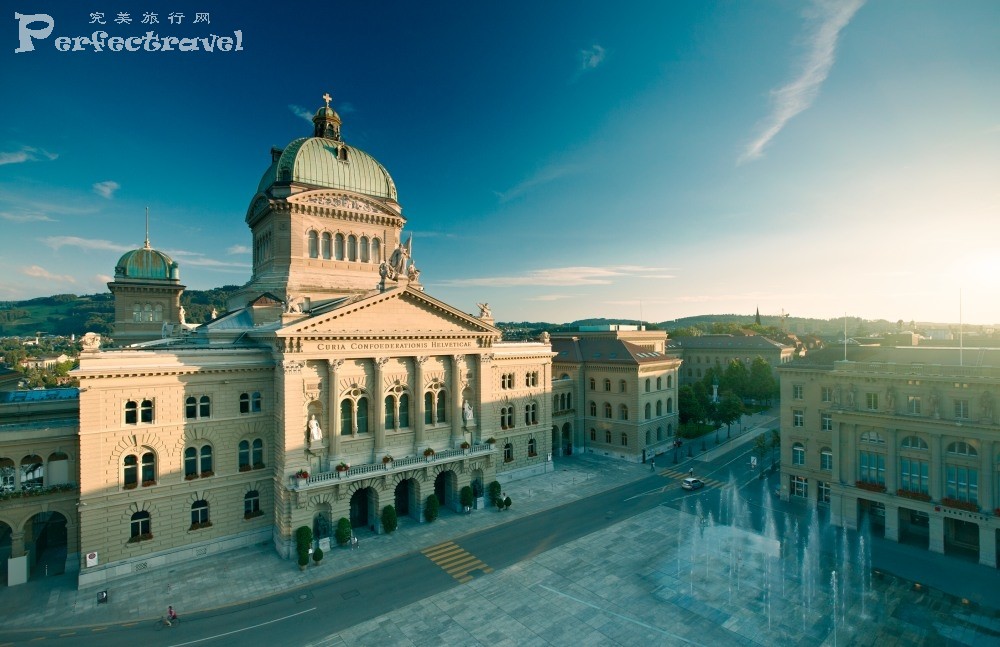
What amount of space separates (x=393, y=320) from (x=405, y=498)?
17.0m

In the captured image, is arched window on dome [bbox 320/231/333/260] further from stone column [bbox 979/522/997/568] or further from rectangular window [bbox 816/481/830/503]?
stone column [bbox 979/522/997/568]

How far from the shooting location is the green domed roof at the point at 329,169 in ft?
164

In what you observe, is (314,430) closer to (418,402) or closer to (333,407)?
(333,407)

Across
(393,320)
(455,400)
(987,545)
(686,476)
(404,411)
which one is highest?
(393,320)

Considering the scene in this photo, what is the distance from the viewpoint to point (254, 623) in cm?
2783

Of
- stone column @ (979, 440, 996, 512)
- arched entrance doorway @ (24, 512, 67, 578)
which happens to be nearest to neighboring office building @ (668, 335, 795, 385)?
stone column @ (979, 440, 996, 512)

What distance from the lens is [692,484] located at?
165 feet

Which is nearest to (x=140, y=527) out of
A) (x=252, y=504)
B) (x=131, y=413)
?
(x=252, y=504)

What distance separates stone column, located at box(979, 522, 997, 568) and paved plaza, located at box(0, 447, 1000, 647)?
3.81ft

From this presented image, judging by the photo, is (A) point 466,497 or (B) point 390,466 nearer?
(B) point 390,466

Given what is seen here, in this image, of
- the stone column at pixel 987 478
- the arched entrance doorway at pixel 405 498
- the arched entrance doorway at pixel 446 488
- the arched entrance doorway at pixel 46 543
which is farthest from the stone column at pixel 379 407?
the stone column at pixel 987 478

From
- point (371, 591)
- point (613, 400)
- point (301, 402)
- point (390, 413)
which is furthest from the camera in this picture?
point (613, 400)

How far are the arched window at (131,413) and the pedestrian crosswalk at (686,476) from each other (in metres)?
51.0

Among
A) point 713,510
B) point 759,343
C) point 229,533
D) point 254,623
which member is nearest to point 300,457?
point 229,533
